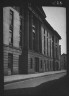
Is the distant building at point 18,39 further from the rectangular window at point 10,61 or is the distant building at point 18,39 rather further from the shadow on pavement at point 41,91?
the shadow on pavement at point 41,91

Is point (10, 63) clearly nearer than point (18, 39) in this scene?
Yes

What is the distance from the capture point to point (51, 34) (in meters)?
54.7

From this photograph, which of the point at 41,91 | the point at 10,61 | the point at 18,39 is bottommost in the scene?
the point at 41,91

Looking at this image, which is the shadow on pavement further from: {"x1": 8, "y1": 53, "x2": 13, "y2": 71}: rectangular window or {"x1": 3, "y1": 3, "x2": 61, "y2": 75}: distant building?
{"x1": 8, "y1": 53, "x2": 13, "y2": 71}: rectangular window

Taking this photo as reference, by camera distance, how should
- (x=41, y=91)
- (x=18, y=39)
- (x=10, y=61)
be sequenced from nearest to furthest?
(x=41, y=91) < (x=10, y=61) < (x=18, y=39)

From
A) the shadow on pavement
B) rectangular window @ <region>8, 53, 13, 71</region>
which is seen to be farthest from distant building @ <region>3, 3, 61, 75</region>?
the shadow on pavement

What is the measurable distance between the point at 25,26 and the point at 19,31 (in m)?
2.67

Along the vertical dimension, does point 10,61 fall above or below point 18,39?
below

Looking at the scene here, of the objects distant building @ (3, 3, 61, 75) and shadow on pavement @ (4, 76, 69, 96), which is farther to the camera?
distant building @ (3, 3, 61, 75)

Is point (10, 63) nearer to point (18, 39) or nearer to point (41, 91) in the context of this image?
point (18, 39)

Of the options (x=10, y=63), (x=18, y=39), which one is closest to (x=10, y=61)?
(x=10, y=63)

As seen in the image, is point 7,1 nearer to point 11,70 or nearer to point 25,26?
point 11,70

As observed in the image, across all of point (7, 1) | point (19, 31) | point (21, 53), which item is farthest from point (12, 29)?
point (7, 1)

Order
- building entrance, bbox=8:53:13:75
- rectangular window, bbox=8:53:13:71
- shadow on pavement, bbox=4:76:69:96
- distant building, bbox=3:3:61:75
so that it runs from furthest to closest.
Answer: rectangular window, bbox=8:53:13:71, building entrance, bbox=8:53:13:75, distant building, bbox=3:3:61:75, shadow on pavement, bbox=4:76:69:96
